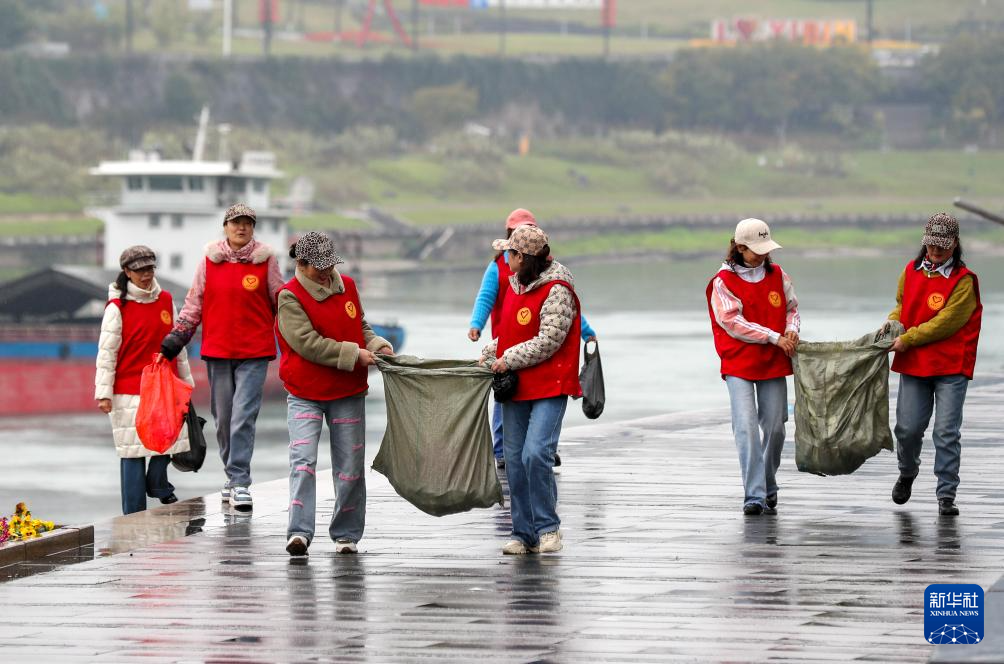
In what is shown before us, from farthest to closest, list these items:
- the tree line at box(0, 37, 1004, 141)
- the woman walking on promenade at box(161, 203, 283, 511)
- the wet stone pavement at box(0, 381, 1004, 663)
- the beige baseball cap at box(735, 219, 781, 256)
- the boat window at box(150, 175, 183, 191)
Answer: the tree line at box(0, 37, 1004, 141) < the boat window at box(150, 175, 183, 191) < the woman walking on promenade at box(161, 203, 283, 511) < the beige baseball cap at box(735, 219, 781, 256) < the wet stone pavement at box(0, 381, 1004, 663)

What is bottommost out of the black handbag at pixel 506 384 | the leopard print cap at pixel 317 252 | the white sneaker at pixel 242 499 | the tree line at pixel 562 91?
the white sneaker at pixel 242 499

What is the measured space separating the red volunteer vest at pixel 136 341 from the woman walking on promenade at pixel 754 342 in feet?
9.37

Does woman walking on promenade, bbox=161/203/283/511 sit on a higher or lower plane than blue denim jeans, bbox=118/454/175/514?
higher

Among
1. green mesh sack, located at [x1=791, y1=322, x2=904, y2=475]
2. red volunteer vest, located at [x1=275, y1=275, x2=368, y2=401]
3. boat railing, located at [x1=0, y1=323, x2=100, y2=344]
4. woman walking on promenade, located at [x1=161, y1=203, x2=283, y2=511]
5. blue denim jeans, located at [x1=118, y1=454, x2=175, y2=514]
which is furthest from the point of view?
boat railing, located at [x1=0, y1=323, x2=100, y2=344]

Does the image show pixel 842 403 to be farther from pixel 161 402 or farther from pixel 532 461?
pixel 161 402

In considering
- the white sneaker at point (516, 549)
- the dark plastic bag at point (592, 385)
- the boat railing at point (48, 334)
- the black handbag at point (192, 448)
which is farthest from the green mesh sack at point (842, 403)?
the boat railing at point (48, 334)

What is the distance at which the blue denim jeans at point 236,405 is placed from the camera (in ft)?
31.0

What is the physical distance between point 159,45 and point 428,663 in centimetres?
13841

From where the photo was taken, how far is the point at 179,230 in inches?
1871

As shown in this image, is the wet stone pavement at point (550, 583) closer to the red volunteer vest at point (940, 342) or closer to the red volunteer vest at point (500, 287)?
the red volunteer vest at point (940, 342)

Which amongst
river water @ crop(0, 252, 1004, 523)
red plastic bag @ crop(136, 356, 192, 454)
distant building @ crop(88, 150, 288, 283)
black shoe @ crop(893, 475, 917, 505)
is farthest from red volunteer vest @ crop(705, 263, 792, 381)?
distant building @ crop(88, 150, 288, 283)

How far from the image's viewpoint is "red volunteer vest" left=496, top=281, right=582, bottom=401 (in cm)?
789

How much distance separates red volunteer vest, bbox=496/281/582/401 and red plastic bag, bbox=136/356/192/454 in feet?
7.47

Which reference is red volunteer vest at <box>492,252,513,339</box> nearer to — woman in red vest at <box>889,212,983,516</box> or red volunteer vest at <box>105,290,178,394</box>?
red volunteer vest at <box>105,290,178,394</box>
